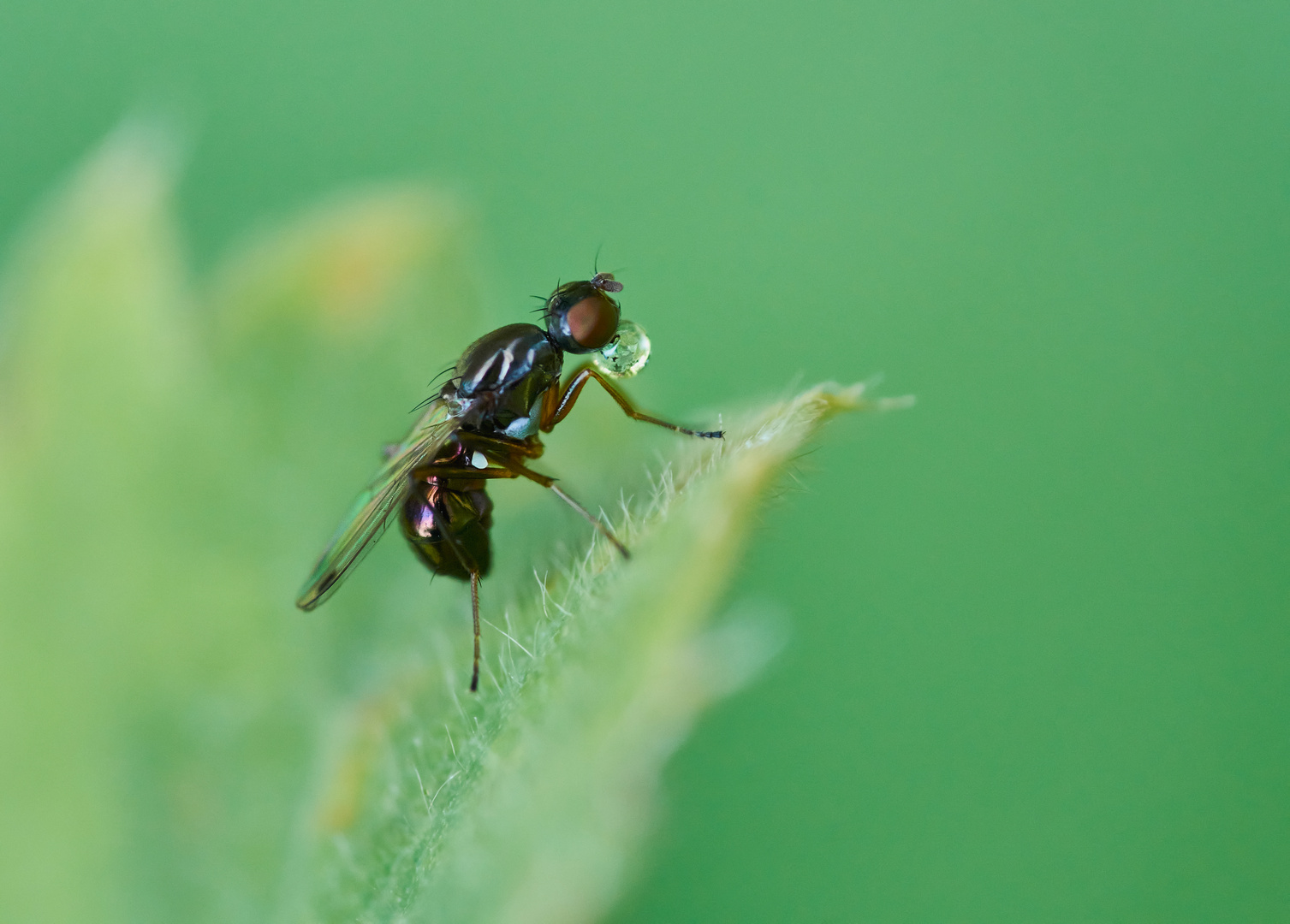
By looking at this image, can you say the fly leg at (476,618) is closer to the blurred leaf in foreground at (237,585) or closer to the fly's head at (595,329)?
the blurred leaf in foreground at (237,585)

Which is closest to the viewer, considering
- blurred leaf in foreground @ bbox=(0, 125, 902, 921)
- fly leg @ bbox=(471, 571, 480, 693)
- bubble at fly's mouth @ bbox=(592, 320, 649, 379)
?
blurred leaf in foreground @ bbox=(0, 125, 902, 921)

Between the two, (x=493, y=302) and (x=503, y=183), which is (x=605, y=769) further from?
(x=503, y=183)

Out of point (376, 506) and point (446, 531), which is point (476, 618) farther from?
point (376, 506)

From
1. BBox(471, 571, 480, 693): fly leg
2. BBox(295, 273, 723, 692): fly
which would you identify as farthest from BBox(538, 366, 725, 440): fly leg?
BBox(471, 571, 480, 693): fly leg

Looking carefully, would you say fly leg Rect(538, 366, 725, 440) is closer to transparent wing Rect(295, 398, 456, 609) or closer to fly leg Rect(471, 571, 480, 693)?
transparent wing Rect(295, 398, 456, 609)

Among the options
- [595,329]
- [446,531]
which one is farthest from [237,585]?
[595,329]

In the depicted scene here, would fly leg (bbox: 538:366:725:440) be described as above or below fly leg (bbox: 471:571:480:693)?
above

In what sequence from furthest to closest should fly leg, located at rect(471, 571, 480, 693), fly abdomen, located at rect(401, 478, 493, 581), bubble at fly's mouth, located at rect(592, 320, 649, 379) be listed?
bubble at fly's mouth, located at rect(592, 320, 649, 379) → fly abdomen, located at rect(401, 478, 493, 581) → fly leg, located at rect(471, 571, 480, 693)

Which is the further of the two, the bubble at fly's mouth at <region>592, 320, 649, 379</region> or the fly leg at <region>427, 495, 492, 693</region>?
the bubble at fly's mouth at <region>592, 320, 649, 379</region>

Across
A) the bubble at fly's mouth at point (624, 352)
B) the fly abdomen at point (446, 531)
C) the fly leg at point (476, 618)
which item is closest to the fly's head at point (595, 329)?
the bubble at fly's mouth at point (624, 352)
